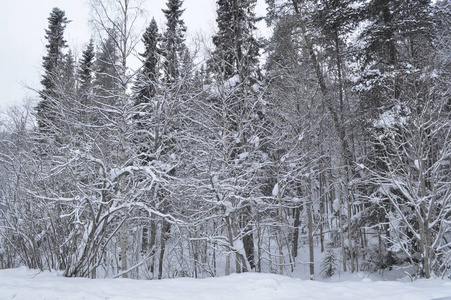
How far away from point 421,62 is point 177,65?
8611 mm

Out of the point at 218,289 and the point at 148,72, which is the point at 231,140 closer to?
the point at 148,72

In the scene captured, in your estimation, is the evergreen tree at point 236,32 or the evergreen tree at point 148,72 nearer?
the evergreen tree at point 148,72

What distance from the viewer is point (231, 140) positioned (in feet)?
34.6

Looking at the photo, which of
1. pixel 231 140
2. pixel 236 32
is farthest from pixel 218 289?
pixel 236 32

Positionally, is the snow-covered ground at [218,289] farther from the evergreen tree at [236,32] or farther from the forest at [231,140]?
the evergreen tree at [236,32]

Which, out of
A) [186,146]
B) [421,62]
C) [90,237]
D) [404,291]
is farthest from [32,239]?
[421,62]

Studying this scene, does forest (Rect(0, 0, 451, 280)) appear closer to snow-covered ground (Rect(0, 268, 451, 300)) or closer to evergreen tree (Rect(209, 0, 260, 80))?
evergreen tree (Rect(209, 0, 260, 80))

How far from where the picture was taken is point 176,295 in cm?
480

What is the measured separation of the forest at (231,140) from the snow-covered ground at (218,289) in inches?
52.7

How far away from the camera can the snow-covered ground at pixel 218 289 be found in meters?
4.74

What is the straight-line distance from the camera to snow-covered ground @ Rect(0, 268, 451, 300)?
4742 mm

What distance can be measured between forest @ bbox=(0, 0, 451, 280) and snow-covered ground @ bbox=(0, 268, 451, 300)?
134 cm

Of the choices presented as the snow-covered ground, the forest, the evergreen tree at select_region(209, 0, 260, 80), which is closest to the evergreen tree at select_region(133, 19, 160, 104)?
the forest

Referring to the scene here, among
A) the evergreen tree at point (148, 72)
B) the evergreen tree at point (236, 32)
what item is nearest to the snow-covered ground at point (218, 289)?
the evergreen tree at point (148, 72)
